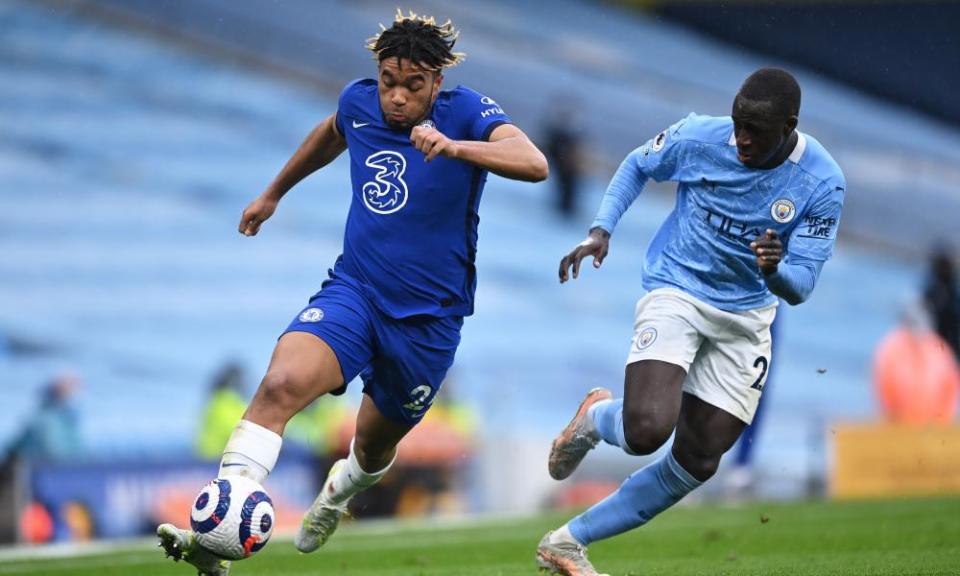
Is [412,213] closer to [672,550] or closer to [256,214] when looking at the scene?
[256,214]

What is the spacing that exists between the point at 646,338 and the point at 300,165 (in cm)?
180

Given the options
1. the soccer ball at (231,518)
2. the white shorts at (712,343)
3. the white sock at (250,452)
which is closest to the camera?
the soccer ball at (231,518)

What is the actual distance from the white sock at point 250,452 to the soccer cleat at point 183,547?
0.26 meters

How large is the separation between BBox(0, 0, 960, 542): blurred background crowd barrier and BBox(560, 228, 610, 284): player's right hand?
904 centimetres

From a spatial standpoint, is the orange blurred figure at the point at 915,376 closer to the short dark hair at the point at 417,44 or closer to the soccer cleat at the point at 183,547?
the short dark hair at the point at 417,44

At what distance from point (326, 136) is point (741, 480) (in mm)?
9046

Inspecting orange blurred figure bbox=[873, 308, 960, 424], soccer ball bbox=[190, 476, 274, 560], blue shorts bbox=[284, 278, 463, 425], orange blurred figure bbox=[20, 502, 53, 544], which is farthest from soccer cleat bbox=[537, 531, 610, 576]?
orange blurred figure bbox=[873, 308, 960, 424]

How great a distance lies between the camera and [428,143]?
5.42 m

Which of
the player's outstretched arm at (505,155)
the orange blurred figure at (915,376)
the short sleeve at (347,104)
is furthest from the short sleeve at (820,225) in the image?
the orange blurred figure at (915,376)

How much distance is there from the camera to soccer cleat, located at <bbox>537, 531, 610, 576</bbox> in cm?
651

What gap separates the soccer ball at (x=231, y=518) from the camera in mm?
5395

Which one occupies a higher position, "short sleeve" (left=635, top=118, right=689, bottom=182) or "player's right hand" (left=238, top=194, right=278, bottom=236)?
"short sleeve" (left=635, top=118, right=689, bottom=182)

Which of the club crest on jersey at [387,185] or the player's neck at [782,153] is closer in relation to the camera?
the club crest on jersey at [387,185]

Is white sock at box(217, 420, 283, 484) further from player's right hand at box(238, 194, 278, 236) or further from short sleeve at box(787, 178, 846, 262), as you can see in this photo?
A: short sleeve at box(787, 178, 846, 262)
